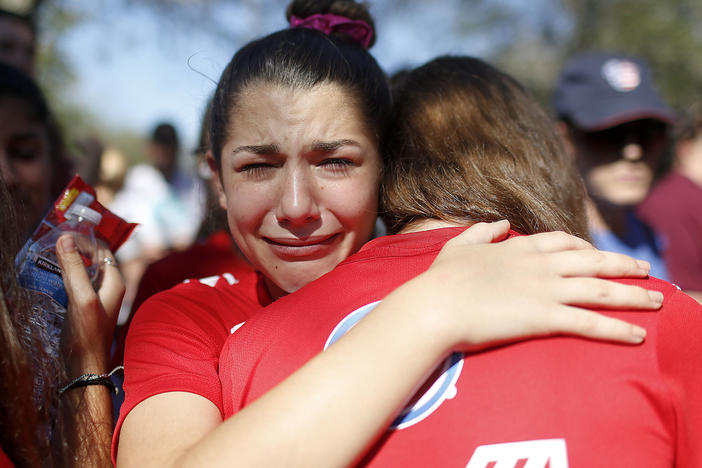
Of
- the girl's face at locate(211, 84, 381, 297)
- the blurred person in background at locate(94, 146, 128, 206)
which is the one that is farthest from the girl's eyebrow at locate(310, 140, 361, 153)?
the blurred person in background at locate(94, 146, 128, 206)

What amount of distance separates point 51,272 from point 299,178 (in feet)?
2.35

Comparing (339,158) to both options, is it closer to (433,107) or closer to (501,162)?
(433,107)

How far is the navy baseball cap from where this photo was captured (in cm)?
345

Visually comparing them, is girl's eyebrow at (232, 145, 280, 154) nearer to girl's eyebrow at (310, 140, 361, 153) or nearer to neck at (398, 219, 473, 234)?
girl's eyebrow at (310, 140, 361, 153)

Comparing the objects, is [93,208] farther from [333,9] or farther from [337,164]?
[333,9]

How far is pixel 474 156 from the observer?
5.18 ft

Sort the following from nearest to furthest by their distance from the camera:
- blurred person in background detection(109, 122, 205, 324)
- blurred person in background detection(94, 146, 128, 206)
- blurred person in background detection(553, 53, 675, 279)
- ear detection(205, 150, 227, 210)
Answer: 1. ear detection(205, 150, 227, 210)
2. blurred person in background detection(553, 53, 675, 279)
3. blurred person in background detection(109, 122, 205, 324)
4. blurred person in background detection(94, 146, 128, 206)

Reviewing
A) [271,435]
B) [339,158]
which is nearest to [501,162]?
[339,158]

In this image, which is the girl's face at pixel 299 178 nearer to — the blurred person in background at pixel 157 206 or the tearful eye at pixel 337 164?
the tearful eye at pixel 337 164

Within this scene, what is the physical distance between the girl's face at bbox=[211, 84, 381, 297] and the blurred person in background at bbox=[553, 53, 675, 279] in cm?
192

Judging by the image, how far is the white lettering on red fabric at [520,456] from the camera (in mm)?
1035

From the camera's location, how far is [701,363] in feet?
3.86

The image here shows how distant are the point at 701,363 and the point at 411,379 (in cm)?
60

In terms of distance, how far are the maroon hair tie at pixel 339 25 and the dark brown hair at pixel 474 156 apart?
0.22 meters
